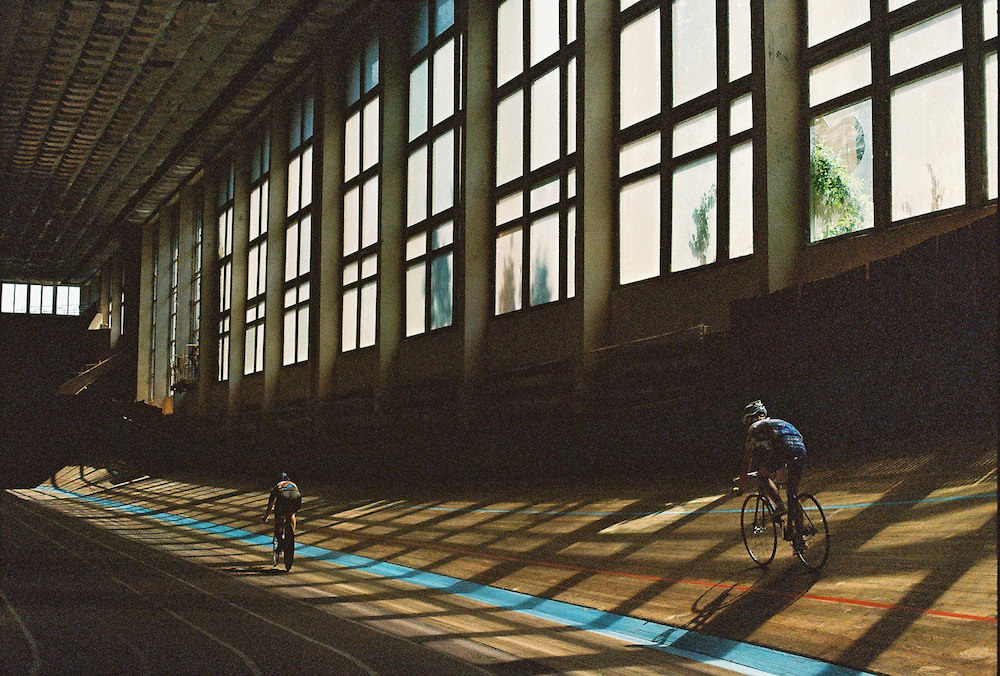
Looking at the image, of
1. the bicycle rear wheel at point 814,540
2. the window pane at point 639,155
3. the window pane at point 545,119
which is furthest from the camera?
the window pane at point 545,119

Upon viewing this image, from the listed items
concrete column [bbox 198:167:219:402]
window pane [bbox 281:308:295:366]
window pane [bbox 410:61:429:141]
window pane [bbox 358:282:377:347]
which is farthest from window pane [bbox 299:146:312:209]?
concrete column [bbox 198:167:219:402]

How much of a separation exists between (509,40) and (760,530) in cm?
1738

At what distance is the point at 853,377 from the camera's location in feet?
46.3

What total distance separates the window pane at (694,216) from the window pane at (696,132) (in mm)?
348

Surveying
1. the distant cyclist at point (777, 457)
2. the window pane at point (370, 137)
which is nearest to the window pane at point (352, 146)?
the window pane at point (370, 137)

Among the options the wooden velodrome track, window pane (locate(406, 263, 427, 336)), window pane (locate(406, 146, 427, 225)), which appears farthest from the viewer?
window pane (locate(406, 146, 427, 225))

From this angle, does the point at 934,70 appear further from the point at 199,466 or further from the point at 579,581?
the point at 199,466

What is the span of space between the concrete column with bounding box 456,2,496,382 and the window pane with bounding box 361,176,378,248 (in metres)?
6.66

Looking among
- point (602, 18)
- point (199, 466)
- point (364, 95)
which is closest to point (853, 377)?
point (602, 18)

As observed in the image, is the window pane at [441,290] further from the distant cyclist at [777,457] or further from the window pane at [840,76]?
the distant cyclist at [777,457]

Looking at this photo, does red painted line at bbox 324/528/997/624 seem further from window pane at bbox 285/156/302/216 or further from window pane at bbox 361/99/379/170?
window pane at bbox 285/156/302/216

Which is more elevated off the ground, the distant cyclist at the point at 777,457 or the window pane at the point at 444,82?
the window pane at the point at 444,82

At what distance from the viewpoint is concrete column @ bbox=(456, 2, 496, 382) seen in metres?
25.6

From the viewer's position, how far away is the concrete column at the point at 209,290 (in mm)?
47406
